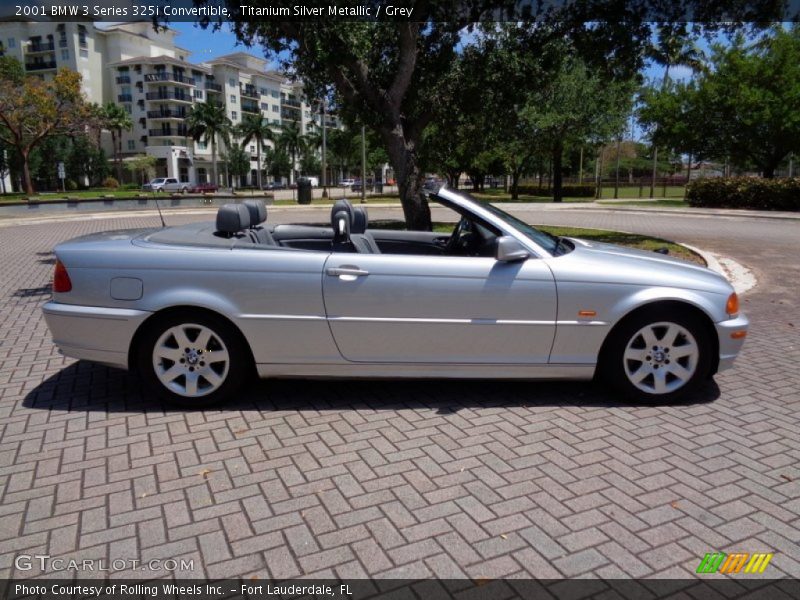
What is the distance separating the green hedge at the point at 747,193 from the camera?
27344 millimetres

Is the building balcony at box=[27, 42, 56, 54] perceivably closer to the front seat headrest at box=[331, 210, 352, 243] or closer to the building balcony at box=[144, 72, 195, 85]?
the building balcony at box=[144, 72, 195, 85]

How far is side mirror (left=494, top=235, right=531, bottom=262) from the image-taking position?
412cm

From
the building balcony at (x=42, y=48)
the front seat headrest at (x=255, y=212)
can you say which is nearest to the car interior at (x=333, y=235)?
the front seat headrest at (x=255, y=212)

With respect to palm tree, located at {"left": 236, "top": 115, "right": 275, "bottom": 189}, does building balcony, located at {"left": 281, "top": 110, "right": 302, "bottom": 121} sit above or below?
above

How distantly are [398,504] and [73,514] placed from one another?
1.57 m

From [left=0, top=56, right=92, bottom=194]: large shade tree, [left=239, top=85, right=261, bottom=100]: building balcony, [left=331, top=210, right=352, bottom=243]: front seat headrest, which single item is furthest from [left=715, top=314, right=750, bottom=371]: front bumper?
[left=239, top=85, right=261, bottom=100]: building balcony

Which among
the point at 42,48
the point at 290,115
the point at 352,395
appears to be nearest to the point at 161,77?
the point at 42,48

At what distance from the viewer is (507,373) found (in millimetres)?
4277

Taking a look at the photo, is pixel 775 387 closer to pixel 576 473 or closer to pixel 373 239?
pixel 576 473

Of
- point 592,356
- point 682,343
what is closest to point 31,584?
point 592,356

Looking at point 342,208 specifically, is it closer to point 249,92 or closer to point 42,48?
point 42,48

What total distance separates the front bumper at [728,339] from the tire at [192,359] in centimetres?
325

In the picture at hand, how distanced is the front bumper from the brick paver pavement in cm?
36

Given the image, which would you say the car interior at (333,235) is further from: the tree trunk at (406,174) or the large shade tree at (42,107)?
the large shade tree at (42,107)
